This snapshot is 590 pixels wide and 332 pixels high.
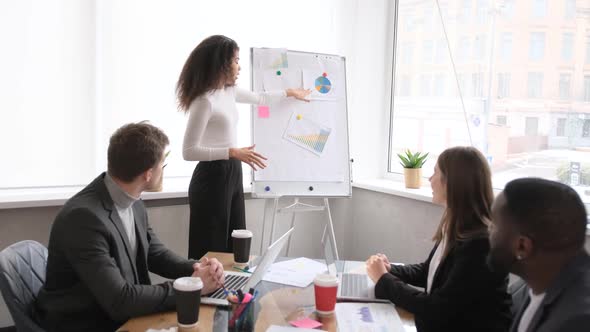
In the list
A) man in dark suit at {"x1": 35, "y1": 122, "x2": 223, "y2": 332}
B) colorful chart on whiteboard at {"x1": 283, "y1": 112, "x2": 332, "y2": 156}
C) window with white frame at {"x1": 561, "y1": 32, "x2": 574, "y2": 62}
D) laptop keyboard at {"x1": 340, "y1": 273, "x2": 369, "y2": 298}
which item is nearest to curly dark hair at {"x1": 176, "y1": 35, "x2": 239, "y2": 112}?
colorful chart on whiteboard at {"x1": 283, "y1": 112, "x2": 332, "y2": 156}

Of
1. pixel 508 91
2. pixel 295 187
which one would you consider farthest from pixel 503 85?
pixel 295 187

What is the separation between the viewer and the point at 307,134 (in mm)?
3076

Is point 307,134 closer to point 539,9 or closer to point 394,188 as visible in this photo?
point 394,188

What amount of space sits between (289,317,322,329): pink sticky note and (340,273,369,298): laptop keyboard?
0.24m

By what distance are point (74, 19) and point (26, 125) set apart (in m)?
0.66

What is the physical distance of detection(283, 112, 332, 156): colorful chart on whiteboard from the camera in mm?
3049

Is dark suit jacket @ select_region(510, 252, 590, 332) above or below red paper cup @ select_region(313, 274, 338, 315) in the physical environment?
above

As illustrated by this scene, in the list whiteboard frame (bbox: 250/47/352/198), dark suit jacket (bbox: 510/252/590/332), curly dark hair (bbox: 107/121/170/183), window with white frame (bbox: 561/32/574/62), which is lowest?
whiteboard frame (bbox: 250/47/352/198)

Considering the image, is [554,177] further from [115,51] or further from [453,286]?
[115,51]

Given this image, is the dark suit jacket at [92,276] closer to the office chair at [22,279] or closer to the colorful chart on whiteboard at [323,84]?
the office chair at [22,279]

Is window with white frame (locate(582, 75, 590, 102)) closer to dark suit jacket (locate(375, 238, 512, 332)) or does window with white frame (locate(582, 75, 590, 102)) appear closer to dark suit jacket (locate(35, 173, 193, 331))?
dark suit jacket (locate(375, 238, 512, 332))

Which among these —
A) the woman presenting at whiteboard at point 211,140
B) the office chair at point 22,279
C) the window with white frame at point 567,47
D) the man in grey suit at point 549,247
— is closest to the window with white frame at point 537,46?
the window with white frame at point 567,47

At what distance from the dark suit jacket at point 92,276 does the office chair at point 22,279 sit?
0.18 feet

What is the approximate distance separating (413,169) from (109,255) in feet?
7.61
